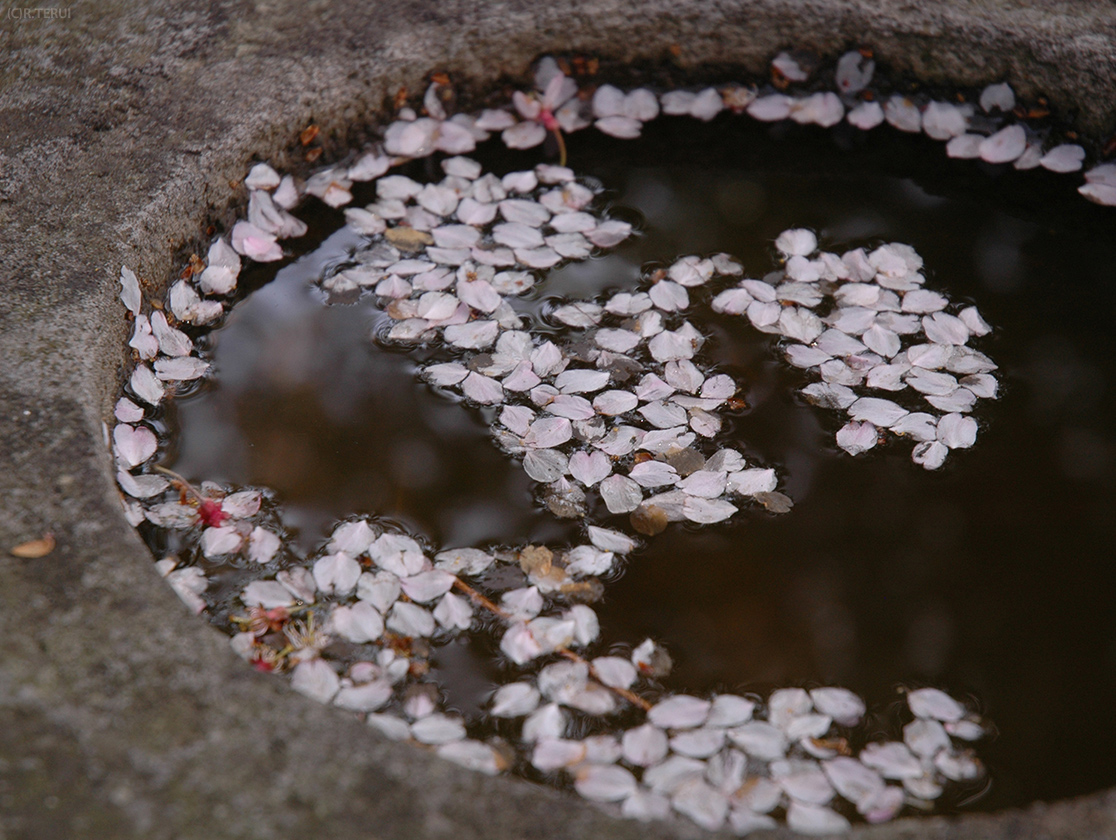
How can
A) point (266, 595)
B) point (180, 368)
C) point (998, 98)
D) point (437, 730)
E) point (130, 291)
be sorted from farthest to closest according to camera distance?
point (998, 98)
point (180, 368)
point (130, 291)
point (266, 595)
point (437, 730)

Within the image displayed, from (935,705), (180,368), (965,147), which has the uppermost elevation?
(965,147)

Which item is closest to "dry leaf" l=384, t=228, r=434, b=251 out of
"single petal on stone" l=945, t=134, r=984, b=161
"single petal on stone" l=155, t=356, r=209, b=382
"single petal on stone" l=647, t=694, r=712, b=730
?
"single petal on stone" l=155, t=356, r=209, b=382

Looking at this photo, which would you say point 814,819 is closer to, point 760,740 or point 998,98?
point 760,740

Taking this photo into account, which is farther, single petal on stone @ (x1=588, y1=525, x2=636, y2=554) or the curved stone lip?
single petal on stone @ (x1=588, y1=525, x2=636, y2=554)

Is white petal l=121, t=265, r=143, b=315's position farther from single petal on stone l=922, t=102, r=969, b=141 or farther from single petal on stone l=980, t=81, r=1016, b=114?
single petal on stone l=980, t=81, r=1016, b=114

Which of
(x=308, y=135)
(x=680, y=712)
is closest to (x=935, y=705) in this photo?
(x=680, y=712)

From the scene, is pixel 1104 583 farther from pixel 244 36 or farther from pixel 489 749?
pixel 244 36

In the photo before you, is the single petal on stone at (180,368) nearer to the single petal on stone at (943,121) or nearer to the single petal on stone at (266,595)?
the single petal on stone at (266,595)
